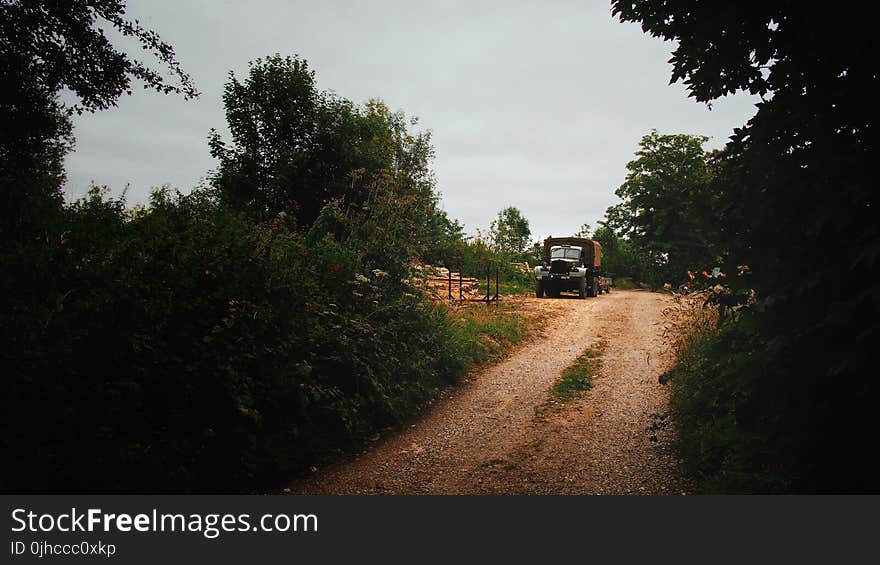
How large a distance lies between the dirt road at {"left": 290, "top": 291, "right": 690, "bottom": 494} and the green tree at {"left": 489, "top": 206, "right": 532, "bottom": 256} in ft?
64.7

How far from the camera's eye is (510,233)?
35.2m

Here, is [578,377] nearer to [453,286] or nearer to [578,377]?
[578,377]

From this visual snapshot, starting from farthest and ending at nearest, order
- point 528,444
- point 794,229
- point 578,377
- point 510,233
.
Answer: point 510,233
point 578,377
point 528,444
point 794,229

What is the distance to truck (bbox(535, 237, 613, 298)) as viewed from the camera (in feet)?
76.5

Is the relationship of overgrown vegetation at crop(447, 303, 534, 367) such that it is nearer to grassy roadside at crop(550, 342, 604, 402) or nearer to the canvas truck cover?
grassy roadside at crop(550, 342, 604, 402)

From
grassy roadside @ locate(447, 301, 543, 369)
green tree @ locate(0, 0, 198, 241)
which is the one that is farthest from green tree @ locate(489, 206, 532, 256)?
green tree @ locate(0, 0, 198, 241)

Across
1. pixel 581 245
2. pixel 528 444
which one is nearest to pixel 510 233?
pixel 581 245

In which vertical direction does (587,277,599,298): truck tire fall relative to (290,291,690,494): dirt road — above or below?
above

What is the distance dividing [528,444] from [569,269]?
60.4ft

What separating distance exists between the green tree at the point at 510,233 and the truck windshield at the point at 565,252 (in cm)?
372

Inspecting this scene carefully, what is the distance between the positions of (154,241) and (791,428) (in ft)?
17.6

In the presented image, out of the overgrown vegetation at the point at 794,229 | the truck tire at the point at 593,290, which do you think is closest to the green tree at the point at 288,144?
the truck tire at the point at 593,290

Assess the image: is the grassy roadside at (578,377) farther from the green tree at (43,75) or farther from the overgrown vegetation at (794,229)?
the green tree at (43,75)

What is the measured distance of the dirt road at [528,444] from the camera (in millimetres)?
4652
